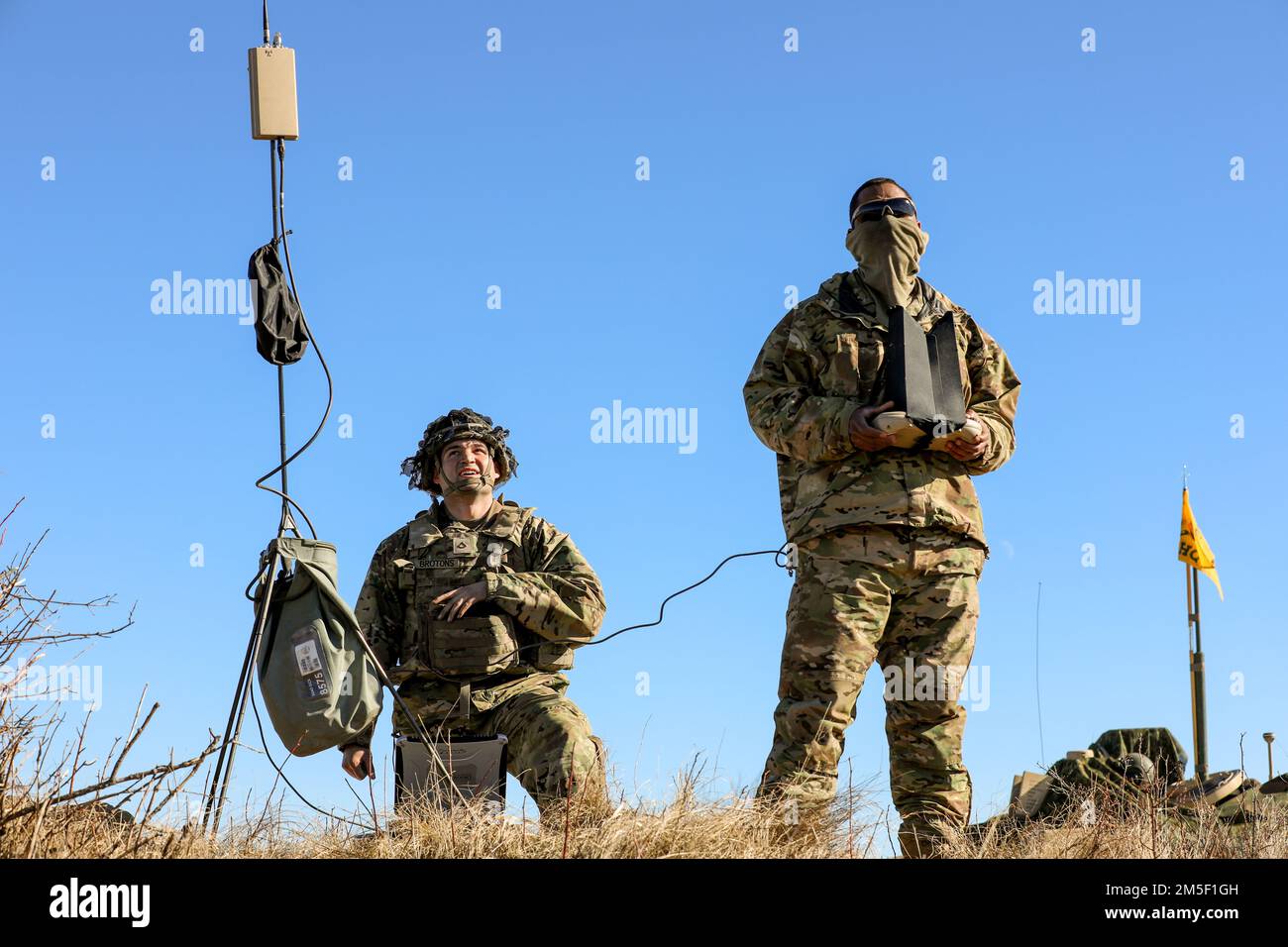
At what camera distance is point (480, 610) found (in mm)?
7336

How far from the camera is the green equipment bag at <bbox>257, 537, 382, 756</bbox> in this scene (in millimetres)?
5848

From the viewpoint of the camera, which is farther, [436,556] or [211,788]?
[436,556]

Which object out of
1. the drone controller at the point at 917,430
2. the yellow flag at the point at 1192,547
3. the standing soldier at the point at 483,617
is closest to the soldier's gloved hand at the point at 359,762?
the standing soldier at the point at 483,617

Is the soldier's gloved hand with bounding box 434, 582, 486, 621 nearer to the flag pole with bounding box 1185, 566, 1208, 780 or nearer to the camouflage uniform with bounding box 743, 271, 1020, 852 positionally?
the camouflage uniform with bounding box 743, 271, 1020, 852

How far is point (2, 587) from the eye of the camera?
17.8 feet

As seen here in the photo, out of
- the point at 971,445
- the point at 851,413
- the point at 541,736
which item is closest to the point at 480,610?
the point at 541,736

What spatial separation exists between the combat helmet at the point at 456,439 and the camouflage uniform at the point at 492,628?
287 mm

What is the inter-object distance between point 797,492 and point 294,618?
2129 mm
